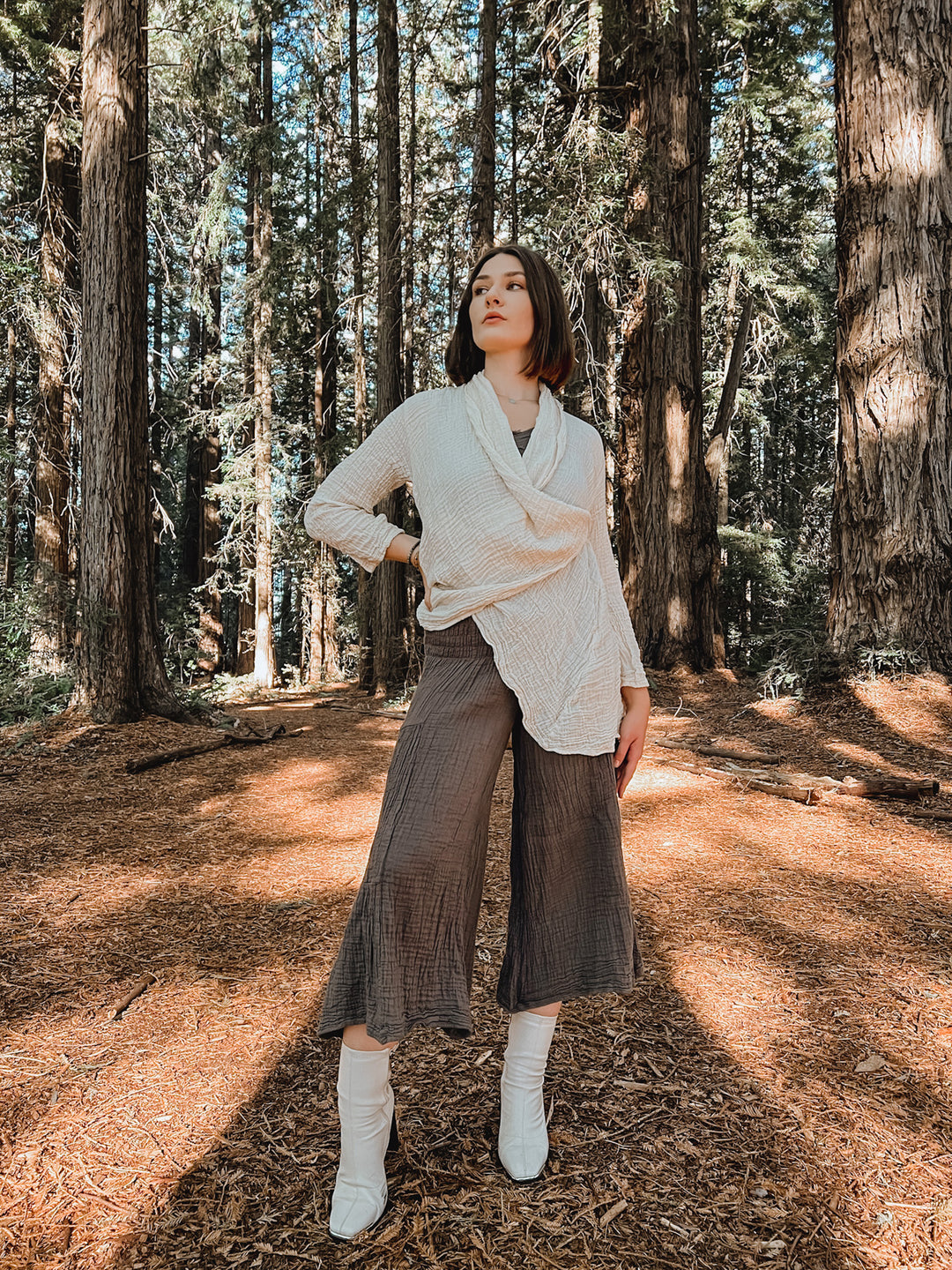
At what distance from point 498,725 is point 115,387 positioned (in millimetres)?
6149

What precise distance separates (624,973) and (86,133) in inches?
309

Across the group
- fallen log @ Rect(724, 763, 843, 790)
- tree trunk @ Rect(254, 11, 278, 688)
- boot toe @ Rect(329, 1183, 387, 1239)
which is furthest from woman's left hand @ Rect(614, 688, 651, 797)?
tree trunk @ Rect(254, 11, 278, 688)

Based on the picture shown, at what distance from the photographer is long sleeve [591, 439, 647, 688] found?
6.67 feet

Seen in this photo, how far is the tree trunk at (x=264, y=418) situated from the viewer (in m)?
13.0

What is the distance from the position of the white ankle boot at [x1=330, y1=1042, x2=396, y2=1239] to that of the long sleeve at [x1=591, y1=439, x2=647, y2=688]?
102cm

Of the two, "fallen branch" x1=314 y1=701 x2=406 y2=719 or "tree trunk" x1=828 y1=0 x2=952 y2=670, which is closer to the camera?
"tree trunk" x1=828 y1=0 x2=952 y2=670

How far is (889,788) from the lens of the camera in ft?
15.6

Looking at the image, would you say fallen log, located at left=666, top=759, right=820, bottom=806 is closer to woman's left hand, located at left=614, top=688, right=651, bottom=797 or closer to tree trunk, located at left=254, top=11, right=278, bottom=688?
woman's left hand, located at left=614, top=688, right=651, bottom=797

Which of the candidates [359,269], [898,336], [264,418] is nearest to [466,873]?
[898,336]

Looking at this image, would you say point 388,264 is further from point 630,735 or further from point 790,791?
point 630,735

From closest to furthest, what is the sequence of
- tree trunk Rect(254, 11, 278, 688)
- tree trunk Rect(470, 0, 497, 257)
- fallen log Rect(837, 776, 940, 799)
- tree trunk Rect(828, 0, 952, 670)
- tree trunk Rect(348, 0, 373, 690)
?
fallen log Rect(837, 776, 940, 799)
tree trunk Rect(828, 0, 952, 670)
tree trunk Rect(470, 0, 497, 257)
tree trunk Rect(348, 0, 373, 690)
tree trunk Rect(254, 11, 278, 688)

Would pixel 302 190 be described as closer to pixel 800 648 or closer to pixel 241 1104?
pixel 800 648

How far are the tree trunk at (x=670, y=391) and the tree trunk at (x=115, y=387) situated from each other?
489 centimetres

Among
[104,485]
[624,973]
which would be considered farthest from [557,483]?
[104,485]
